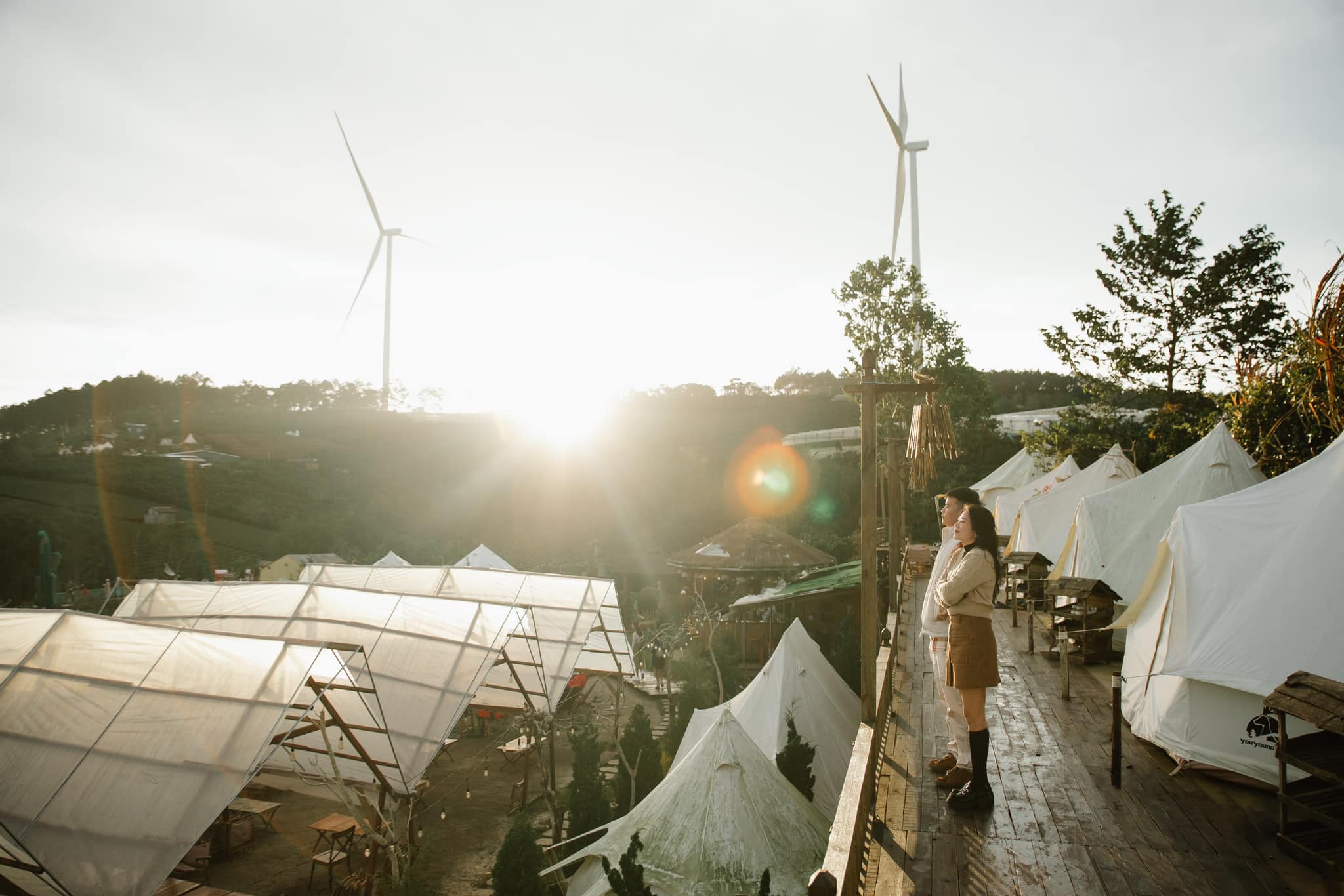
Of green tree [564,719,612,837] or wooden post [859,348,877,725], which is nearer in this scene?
wooden post [859,348,877,725]

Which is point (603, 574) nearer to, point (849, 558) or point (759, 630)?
point (849, 558)

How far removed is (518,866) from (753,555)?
1663 centimetres

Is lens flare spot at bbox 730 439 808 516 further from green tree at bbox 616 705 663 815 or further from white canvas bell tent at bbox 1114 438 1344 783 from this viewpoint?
white canvas bell tent at bbox 1114 438 1344 783

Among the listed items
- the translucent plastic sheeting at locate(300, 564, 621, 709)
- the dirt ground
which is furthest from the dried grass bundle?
the translucent plastic sheeting at locate(300, 564, 621, 709)

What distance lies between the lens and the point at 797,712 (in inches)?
478

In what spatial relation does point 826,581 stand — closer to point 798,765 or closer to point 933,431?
point 798,765

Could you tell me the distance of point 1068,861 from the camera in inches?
164

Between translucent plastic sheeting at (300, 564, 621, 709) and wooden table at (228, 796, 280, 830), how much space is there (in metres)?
3.93

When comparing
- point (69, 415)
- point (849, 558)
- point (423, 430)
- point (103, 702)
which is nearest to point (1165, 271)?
point (849, 558)

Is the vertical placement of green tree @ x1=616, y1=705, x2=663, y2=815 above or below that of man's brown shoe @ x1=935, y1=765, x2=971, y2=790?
below

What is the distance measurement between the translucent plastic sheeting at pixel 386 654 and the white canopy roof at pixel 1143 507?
8.67 m

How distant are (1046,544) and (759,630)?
840 cm

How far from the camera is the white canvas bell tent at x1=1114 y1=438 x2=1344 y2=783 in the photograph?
532 centimetres

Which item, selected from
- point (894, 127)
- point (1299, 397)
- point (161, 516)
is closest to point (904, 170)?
point (894, 127)
